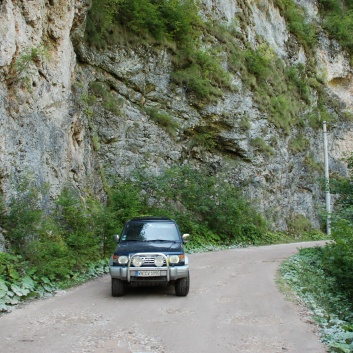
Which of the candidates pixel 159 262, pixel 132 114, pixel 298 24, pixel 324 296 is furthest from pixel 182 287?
pixel 298 24

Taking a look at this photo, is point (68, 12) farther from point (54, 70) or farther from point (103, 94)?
point (103, 94)

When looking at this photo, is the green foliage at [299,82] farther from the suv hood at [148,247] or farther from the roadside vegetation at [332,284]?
the suv hood at [148,247]

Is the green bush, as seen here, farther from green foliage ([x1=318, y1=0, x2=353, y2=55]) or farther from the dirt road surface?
green foliage ([x1=318, y1=0, x2=353, y2=55])

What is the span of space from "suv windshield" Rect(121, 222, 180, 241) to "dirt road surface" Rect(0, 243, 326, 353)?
1.25 metres

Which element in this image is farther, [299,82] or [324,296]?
[299,82]

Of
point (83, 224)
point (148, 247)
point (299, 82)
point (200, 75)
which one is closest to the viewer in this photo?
point (148, 247)

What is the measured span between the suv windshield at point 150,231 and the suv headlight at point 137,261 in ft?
3.16

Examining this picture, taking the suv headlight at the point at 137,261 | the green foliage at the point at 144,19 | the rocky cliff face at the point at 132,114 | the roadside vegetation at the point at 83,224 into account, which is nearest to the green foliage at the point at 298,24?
the rocky cliff face at the point at 132,114

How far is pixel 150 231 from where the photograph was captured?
32.1 feet

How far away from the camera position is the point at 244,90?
28047 mm

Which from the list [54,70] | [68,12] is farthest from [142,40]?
[54,70]

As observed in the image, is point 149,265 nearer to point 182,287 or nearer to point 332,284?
point 182,287

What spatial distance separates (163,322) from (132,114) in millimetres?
16377

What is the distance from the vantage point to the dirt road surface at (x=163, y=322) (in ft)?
18.1
